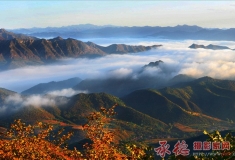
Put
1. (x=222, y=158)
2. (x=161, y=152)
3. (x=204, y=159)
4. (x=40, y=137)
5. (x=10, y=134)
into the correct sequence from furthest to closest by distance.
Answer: (x=161, y=152)
(x=40, y=137)
(x=10, y=134)
(x=204, y=159)
(x=222, y=158)

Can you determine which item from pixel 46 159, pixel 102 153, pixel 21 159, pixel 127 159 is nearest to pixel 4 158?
pixel 21 159

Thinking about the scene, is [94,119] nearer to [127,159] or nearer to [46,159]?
[127,159]

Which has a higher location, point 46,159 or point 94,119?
point 94,119

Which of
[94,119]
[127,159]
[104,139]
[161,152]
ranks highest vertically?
[94,119]

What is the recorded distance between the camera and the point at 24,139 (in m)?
23.6

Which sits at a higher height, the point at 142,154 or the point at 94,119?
the point at 94,119

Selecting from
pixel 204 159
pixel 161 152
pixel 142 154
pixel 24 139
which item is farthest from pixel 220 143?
pixel 24 139

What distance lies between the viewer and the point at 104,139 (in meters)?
21.5

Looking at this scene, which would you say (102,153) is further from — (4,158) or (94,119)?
(4,158)

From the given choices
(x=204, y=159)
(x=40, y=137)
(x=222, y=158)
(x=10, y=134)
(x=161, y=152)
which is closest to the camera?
(x=222, y=158)

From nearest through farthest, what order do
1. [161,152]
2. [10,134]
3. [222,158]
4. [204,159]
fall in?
[222,158], [204,159], [10,134], [161,152]

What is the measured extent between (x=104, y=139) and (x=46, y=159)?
16.9ft

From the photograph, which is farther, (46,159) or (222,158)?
(46,159)

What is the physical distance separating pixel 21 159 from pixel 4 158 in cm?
142
